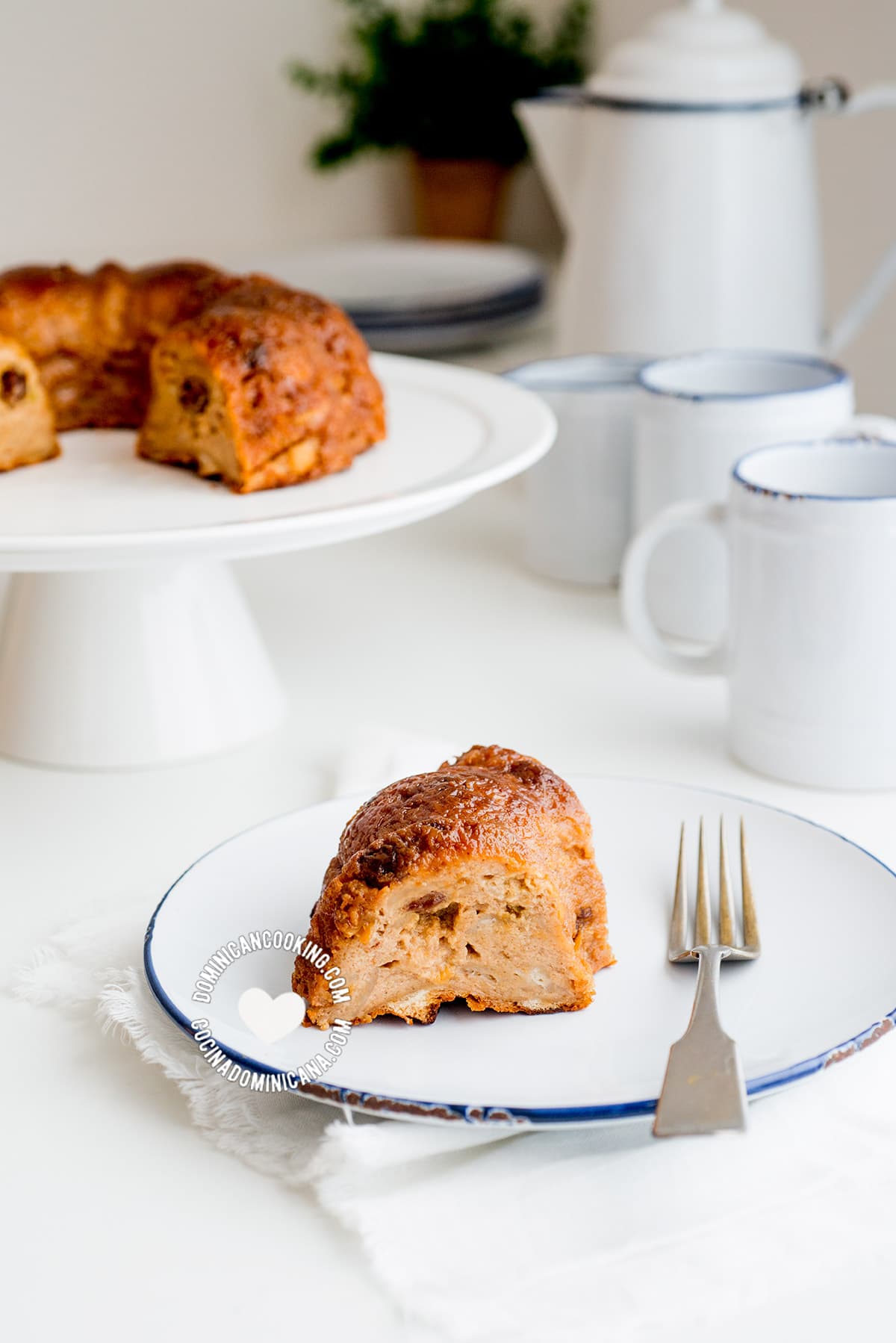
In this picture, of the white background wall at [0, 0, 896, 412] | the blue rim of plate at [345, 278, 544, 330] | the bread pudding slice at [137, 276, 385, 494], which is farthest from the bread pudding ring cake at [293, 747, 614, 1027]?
the white background wall at [0, 0, 896, 412]

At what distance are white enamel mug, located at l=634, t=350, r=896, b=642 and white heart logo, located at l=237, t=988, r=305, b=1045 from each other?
0.53 metres

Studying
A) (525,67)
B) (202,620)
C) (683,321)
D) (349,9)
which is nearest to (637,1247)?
(202,620)

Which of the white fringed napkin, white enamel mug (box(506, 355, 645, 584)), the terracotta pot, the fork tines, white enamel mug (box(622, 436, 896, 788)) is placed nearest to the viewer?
the white fringed napkin

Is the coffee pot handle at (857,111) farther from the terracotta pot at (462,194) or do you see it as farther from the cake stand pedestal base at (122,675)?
the terracotta pot at (462,194)

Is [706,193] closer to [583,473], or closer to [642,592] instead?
[583,473]

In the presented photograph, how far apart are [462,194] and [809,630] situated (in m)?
1.69

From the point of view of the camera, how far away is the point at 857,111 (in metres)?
1.22

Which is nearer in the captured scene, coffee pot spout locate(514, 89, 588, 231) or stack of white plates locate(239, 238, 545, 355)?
coffee pot spout locate(514, 89, 588, 231)

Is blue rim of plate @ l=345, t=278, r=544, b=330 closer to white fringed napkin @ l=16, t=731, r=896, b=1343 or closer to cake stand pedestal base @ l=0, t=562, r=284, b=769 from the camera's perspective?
cake stand pedestal base @ l=0, t=562, r=284, b=769

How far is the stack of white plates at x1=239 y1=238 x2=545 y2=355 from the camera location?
171 cm

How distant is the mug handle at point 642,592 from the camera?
0.90 m

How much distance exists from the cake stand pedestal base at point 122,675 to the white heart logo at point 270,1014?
335 mm

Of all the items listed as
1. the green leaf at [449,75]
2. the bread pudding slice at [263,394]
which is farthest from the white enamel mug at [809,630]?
the green leaf at [449,75]

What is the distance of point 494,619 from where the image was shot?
3.65ft
